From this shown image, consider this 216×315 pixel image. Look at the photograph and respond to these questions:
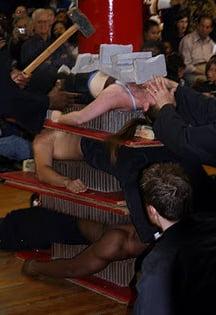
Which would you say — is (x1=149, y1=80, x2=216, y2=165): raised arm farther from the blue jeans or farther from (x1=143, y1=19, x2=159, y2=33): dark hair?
(x1=143, y1=19, x2=159, y2=33): dark hair

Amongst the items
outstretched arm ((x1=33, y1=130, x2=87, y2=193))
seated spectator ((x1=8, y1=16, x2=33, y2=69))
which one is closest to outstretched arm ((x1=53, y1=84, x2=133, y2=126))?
outstretched arm ((x1=33, y1=130, x2=87, y2=193))

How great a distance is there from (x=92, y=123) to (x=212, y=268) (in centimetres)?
209

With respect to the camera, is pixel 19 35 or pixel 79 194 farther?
pixel 19 35

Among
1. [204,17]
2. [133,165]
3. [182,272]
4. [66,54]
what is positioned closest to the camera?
[182,272]

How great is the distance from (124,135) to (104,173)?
0.49 meters

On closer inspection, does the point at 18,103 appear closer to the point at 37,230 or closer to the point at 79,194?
the point at 79,194

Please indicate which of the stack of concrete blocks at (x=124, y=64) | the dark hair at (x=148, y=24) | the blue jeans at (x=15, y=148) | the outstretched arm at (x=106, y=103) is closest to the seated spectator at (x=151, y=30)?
the dark hair at (x=148, y=24)

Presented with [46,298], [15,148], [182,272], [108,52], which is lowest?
[46,298]

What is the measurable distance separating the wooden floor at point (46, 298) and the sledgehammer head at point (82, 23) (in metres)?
1.40

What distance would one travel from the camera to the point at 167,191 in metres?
2.85

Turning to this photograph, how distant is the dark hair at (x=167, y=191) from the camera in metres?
2.79

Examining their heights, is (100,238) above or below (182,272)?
below

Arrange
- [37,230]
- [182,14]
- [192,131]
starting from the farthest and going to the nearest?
1. [182,14]
2. [37,230]
3. [192,131]

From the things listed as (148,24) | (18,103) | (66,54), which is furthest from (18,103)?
(148,24)
